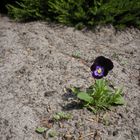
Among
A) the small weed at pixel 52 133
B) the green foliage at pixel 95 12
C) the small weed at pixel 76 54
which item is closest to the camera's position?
the small weed at pixel 52 133

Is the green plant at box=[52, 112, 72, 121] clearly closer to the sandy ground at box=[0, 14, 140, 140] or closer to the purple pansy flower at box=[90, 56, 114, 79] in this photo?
the sandy ground at box=[0, 14, 140, 140]

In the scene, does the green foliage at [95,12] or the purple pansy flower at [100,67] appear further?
the green foliage at [95,12]

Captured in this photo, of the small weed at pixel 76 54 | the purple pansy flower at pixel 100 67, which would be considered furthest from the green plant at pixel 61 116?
the small weed at pixel 76 54

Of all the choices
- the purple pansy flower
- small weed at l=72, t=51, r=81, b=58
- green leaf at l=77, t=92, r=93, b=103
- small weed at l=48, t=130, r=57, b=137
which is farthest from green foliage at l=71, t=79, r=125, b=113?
small weed at l=72, t=51, r=81, b=58

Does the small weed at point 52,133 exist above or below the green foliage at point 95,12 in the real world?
below

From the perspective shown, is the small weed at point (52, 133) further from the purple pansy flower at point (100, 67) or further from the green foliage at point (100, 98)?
the purple pansy flower at point (100, 67)

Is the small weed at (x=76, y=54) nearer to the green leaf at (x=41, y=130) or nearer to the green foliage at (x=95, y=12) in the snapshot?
the green foliage at (x=95, y=12)

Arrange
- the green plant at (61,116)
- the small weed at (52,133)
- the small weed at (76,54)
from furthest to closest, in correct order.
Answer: the small weed at (76,54) → the green plant at (61,116) → the small weed at (52,133)

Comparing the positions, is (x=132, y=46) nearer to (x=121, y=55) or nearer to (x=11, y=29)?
(x=121, y=55)

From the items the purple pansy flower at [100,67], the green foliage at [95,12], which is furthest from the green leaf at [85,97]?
the green foliage at [95,12]

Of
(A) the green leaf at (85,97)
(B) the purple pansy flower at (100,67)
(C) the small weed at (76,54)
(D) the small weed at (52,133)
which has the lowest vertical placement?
(D) the small weed at (52,133)
